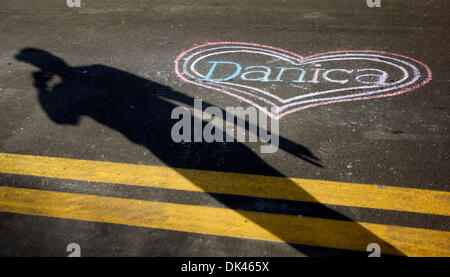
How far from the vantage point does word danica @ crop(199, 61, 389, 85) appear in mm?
5262

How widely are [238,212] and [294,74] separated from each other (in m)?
2.71

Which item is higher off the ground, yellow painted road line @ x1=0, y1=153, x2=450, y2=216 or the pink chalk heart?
the pink chalk heart

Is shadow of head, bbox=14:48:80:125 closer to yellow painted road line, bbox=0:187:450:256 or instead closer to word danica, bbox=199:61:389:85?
yellow painted road line, bbox=0:187:450:256

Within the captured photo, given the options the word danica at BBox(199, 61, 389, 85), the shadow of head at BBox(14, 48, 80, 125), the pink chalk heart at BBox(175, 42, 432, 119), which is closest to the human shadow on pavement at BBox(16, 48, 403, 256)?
the shadow of head at BBox(14, 48, 80, 125)

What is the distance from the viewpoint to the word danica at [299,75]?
17.3ft

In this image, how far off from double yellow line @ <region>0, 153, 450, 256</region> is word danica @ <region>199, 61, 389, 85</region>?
2004 millimetres

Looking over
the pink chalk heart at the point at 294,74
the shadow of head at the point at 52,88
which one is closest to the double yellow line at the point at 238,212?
the shadow of head at the point at 52,88

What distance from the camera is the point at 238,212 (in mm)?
3520

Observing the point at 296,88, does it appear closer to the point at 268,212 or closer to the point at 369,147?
the point at 369,147

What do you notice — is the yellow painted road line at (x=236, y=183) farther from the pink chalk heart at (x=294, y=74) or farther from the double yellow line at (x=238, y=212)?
the pink chalk heart at (x=294, y=74)

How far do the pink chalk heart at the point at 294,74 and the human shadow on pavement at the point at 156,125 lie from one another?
2.24ft

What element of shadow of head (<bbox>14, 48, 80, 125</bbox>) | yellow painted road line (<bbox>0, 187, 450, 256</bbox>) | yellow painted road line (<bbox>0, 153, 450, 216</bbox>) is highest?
shadow of head (<bbox>14, 48, 80, 125</bbox>)

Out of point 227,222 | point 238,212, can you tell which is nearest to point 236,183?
point 238,212
